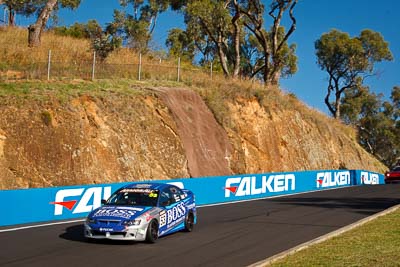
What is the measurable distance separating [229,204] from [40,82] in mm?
11958

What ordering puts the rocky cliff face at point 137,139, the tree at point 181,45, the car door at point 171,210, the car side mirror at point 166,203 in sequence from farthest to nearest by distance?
the tree at point 181,45
the rocky cliff face at point 137,139
the car side mirror at point 166,203
the car door at point 171,210

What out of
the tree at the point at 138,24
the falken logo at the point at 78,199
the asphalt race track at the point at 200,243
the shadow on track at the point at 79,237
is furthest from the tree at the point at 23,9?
the shadow on track at the point at 79,237

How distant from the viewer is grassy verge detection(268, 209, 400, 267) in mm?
10258

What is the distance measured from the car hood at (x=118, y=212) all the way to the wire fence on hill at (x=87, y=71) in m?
18.0

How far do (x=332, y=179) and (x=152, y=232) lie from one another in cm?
2902

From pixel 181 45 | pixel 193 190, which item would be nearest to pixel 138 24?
pixel 181 45

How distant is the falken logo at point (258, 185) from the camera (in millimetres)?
28484

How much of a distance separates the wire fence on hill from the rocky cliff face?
3.14 meters

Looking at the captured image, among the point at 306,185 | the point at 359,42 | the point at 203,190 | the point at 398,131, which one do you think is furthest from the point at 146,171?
the point at 398,131

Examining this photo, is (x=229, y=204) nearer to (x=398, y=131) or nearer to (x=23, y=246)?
(x=23, y=246)

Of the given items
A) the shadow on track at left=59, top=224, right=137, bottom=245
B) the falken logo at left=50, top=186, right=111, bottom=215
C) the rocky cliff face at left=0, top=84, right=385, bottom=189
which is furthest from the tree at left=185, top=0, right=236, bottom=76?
the shadow on track at left=59, top=224, right=137, bottom=245

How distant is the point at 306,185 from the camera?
3634 centimetres

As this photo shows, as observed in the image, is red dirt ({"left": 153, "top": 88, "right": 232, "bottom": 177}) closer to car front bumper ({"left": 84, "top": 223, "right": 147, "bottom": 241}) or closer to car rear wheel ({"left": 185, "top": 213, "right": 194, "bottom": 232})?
car rear wheel ({"left": 185, "top": 213, "right": 194, "bottom": 232})

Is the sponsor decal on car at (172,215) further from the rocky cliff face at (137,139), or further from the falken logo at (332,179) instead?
the falken logo at (332,179)
